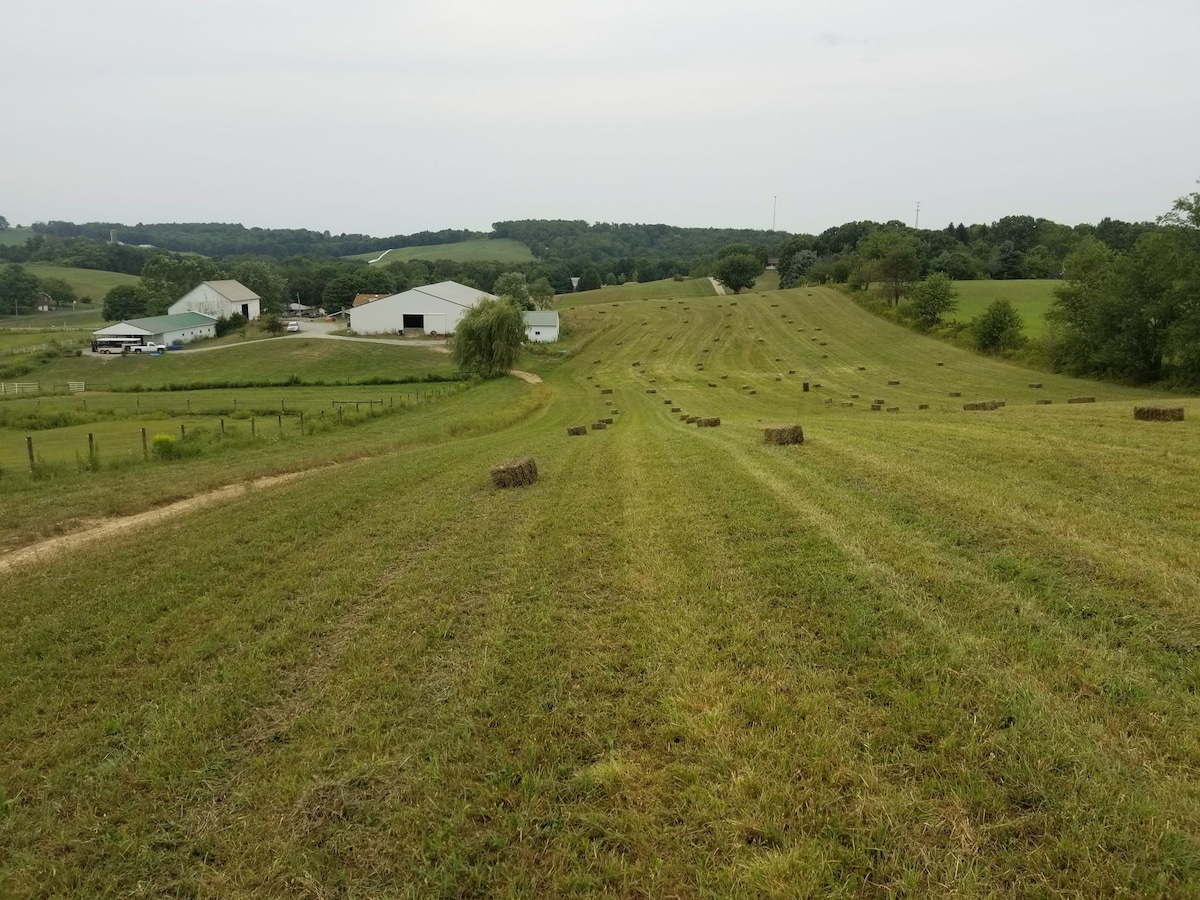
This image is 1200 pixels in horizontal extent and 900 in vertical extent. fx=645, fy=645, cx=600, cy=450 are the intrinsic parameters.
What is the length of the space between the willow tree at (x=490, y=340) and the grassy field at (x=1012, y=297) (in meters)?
45.1

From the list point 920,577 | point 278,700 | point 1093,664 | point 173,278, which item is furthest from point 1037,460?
point 173,278

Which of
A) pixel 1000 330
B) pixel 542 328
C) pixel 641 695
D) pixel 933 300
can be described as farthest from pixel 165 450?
pixel 933 300

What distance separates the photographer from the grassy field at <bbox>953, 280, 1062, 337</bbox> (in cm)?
6612

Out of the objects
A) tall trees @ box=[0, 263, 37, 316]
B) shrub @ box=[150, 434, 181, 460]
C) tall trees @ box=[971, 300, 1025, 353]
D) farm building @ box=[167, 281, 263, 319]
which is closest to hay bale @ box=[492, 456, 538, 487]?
shrub @ box=[150, 434, 181, 460]

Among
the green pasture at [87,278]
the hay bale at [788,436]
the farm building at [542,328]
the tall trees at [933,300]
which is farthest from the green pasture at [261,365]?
the green pasture at [87,278]

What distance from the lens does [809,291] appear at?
282 ft

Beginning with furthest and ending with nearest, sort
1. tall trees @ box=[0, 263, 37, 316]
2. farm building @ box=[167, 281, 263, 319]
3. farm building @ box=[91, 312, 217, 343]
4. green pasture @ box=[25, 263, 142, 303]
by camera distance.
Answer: green pasture @ box=[25, 263, 142, 303] → tall trees @ box=[0, 263, 37, 316] → farm building @ box=[167, 281, 263, 319] → farm building @ box=[91, 312, 217, 343]

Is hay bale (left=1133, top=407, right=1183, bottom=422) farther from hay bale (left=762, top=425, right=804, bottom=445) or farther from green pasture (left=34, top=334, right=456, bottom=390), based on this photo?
green pasture (left=34, top=334, right=456, bottom=390)

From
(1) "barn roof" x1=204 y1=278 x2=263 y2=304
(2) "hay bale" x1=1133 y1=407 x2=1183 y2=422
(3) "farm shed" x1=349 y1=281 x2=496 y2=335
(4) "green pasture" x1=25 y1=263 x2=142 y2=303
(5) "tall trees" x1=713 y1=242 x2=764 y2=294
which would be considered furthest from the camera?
A: (4) "green pasture" x1=25 y1=263 x2=142 y2=303

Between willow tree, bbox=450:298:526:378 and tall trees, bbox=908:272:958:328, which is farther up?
tall trees, bbox=908:272:958:328

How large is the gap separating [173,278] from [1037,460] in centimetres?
15059

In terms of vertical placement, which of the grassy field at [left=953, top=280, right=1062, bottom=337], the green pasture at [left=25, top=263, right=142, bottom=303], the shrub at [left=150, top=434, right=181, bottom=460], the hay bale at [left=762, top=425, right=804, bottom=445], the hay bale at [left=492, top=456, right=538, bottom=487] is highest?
the green pasture at [left=25, top=263, right=142, bottom=303]

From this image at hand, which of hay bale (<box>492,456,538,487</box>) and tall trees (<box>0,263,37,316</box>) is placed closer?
hay bale (<box>492,456,538,487</box>)

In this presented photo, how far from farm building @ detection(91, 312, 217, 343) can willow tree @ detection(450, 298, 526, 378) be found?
48.8 meters
